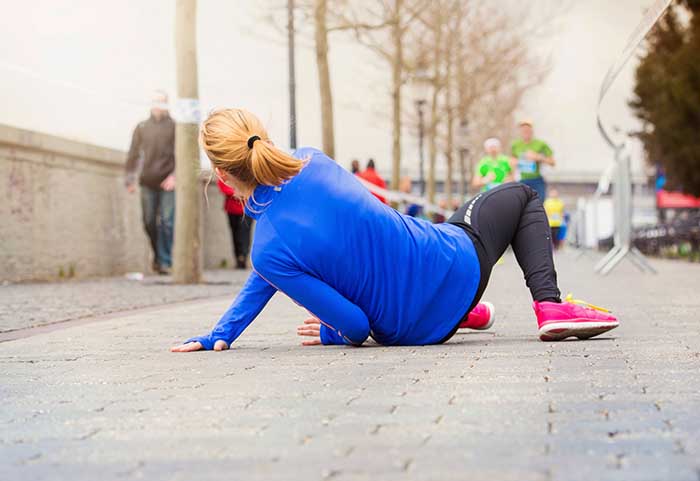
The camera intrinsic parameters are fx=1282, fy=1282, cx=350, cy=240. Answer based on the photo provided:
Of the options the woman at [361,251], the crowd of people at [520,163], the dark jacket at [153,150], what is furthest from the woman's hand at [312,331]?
the dark jacket at [153,150]

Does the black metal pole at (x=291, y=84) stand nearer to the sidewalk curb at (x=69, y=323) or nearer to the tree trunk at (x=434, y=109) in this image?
the sidewalk curb at (x=69, y=323)

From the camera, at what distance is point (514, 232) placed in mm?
5746

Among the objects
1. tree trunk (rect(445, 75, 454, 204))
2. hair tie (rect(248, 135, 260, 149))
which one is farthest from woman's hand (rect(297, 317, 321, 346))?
tree trunk (rect(445, 75, 454, 204))

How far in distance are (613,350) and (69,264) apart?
1067 cm

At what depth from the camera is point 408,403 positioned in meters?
3.82

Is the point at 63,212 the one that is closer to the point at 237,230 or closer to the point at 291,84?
the point at 237,230

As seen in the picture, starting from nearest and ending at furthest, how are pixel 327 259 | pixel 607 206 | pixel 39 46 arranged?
1. pixel 327 259
2. pixel 39 46
3. pixel 607 206

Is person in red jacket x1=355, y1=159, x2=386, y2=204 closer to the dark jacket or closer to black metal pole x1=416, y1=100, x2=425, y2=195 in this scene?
the dark jacket

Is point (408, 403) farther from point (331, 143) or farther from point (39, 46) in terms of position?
point (331, 143)

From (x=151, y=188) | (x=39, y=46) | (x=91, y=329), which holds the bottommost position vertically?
(x=91, y=329)

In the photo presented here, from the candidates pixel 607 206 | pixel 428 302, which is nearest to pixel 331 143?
pixel 428 302

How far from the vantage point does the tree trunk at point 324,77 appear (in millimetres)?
21875

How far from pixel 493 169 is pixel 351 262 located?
11287mm

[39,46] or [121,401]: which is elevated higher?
[39,46]
